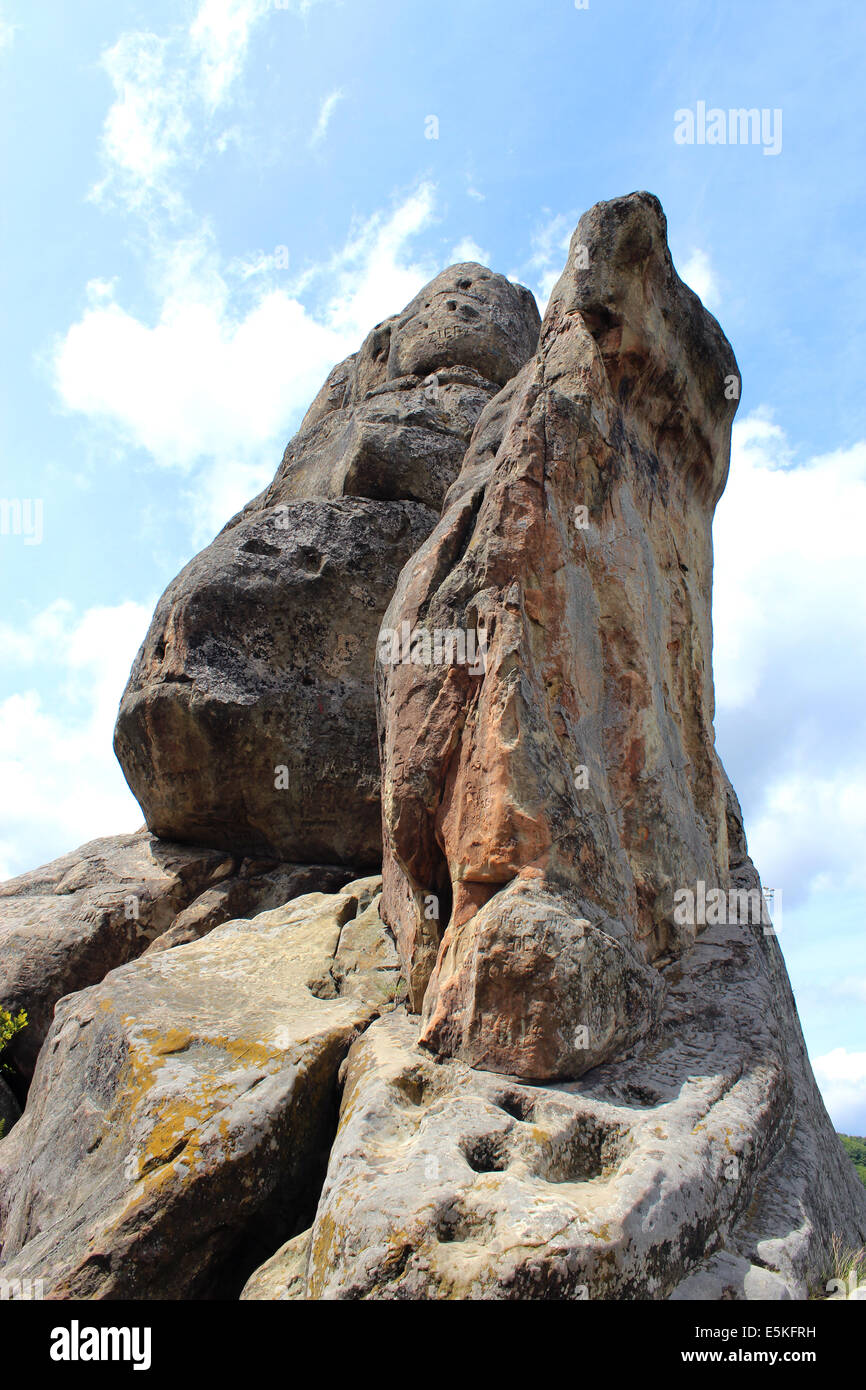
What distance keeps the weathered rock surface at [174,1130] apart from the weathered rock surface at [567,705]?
859 millimetres

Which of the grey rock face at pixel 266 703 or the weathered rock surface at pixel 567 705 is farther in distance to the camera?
the grey rock face at pixel 266 703

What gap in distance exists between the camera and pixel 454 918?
5742mm

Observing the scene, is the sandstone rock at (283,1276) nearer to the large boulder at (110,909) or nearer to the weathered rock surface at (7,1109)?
the weathered rock surface at (7,1109)

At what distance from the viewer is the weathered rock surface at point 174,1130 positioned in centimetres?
458

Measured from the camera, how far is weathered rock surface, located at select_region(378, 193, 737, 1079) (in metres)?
5.23

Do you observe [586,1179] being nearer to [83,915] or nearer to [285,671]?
[285,671]

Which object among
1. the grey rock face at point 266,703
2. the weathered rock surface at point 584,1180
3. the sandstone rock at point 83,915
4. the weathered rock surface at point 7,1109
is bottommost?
the weathered rock surface at point 7,1109

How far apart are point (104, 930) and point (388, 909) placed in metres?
3.55

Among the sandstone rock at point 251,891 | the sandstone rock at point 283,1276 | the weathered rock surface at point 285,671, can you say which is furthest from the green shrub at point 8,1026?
the sandstone rock at point 283,1276

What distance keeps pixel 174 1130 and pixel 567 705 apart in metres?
3.49

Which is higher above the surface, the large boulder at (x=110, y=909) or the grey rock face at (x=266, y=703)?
the grey rock face at (x=266, y=703)

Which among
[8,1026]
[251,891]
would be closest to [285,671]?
[251,891]

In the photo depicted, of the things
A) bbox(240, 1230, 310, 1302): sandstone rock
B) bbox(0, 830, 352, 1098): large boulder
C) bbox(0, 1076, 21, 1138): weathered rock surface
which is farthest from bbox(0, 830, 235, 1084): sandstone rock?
bbox(240, 1230, 310, 1302): sandstone rock

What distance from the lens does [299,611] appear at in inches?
397
